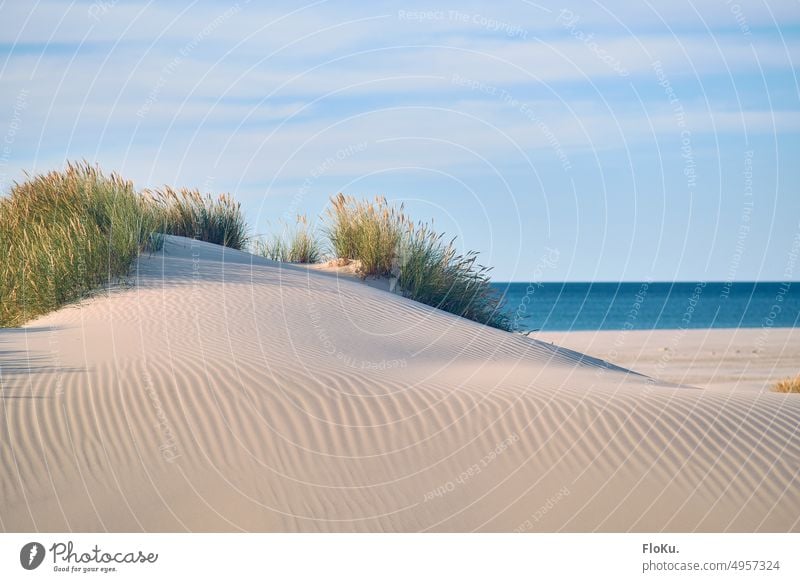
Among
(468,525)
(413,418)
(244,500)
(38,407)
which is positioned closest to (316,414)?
(413,418)

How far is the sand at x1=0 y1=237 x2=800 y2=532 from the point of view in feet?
21.3

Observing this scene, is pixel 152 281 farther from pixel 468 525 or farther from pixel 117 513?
pixel 468 525

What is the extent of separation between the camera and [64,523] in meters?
6.19

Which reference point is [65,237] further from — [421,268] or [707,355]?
[707,355]

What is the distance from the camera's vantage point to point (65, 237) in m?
12.6

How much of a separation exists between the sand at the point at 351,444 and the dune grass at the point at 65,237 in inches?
85.0
